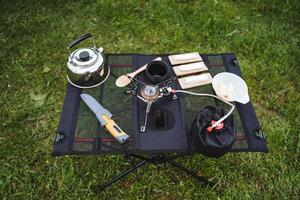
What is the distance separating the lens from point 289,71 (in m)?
3.41

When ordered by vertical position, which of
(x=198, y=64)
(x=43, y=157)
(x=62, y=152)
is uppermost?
(x=198, y=64)

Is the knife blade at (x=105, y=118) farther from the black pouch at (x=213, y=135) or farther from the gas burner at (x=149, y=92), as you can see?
the black pouch at (x=213, y=135)

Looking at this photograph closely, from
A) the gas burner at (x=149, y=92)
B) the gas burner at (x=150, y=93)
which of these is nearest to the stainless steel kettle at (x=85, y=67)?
the gas burner at (x=149, y=92)

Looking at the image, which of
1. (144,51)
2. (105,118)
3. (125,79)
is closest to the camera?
(105,118)

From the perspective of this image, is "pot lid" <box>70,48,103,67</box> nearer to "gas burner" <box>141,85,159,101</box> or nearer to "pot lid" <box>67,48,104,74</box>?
"pot lid" <box>67,48,104,74</box>

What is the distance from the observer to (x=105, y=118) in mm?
1981

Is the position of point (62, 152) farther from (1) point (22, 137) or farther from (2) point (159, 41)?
(2) point (159, 41)

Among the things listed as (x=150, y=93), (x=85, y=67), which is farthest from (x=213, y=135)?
(x=85, y=67)

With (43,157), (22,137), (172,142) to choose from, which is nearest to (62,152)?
(172,142)

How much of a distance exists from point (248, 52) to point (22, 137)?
263 cm

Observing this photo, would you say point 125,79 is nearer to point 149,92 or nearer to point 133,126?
point 149,92

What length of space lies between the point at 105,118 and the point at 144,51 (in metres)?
1.76

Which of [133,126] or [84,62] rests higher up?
[84,62]

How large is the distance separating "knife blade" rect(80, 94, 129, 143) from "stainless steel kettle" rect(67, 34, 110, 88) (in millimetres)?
118
